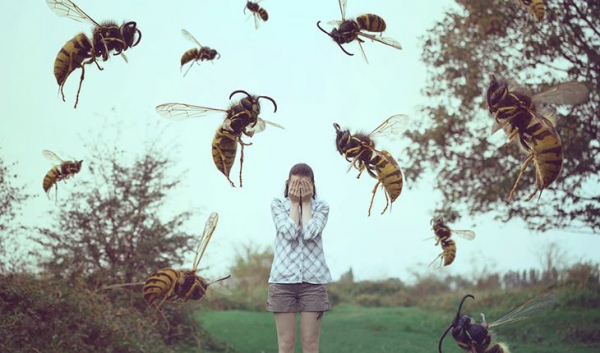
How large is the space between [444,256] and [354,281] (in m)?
12.1

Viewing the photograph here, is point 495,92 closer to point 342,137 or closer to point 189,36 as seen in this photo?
point 342,137

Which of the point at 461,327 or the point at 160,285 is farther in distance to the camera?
the point at 160,285

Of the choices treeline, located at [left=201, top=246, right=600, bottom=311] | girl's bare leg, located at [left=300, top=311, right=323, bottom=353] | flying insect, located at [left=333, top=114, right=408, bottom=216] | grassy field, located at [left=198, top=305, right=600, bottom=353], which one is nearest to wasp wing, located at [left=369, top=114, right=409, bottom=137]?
flying insect, located at [left=333, top=114, right=408, bottom=216]

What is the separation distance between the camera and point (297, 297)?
653cm

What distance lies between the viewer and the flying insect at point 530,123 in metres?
4.33

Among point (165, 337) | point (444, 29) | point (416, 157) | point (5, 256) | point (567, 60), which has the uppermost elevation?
point (444, 29)

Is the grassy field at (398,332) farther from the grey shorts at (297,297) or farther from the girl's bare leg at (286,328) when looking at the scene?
the grey shorts at (297,297)

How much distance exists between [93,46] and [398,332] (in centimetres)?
1041

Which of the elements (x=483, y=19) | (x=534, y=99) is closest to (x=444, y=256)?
(x=534, y=99)

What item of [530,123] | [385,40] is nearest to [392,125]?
[385,40]

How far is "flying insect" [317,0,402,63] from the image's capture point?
20.2ft

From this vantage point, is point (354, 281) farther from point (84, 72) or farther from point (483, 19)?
point (84, 72)

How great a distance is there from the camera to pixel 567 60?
14992mm

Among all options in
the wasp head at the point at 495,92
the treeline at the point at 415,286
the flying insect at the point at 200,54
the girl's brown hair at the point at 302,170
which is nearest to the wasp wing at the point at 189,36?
the flying insect at the point at 200,54
